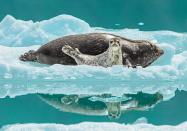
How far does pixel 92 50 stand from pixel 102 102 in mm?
3023

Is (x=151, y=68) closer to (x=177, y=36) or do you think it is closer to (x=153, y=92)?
(x=153, y=92)

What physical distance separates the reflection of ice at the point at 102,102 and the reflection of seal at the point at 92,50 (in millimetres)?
2302

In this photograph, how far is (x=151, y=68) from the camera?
11.2 meters

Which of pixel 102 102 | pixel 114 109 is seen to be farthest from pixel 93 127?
pixel 102 102

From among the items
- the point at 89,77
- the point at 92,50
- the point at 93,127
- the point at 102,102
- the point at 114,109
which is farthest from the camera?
the point at 92,50

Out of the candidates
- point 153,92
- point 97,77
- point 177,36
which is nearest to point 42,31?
point 177,36

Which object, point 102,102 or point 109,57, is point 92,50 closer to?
point 109,57

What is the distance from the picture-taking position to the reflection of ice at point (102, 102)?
→ 855 centimetres

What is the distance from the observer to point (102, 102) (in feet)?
29.5

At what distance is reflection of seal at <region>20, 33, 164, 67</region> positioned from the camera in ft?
39.1

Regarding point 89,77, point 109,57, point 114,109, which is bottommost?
point 114,109

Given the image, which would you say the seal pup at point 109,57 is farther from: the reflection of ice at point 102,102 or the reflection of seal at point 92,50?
the reflection of ice at point 102,102

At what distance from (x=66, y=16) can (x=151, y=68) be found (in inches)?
118

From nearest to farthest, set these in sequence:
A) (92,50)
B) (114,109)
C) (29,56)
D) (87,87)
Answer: (114,109), (87,87), (92,50), (29,56)
